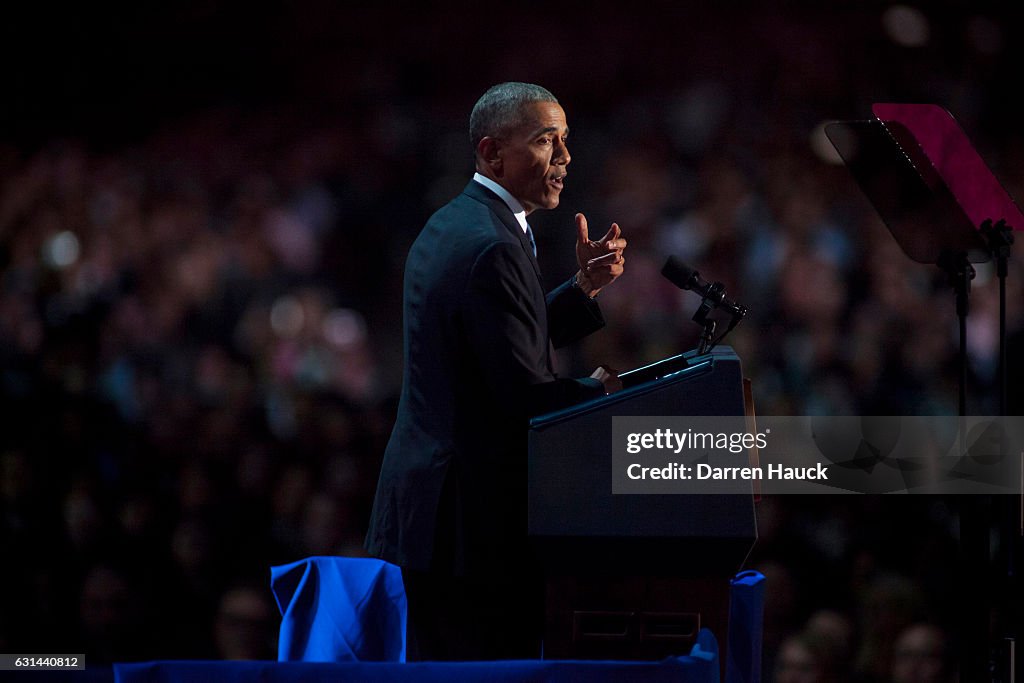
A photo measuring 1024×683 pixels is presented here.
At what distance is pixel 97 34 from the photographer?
434 cm

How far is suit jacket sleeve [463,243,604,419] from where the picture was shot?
1.73 meters

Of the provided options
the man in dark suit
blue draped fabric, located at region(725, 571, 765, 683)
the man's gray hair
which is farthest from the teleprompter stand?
the man in dark suit

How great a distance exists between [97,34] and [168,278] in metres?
1.00

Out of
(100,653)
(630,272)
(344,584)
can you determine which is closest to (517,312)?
(344,584)

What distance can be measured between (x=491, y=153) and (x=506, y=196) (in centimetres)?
8

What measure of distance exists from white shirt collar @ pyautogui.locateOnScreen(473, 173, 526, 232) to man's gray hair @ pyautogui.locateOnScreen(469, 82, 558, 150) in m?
0.07

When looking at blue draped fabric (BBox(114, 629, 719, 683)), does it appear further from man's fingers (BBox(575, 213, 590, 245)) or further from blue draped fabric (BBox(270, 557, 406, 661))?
man's fingers (BBox(575, 213, 590, 245))

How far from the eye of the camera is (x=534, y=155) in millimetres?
1979

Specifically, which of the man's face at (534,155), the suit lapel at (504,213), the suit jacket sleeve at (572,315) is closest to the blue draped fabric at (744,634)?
the suit jacket sleeve at (572,315)

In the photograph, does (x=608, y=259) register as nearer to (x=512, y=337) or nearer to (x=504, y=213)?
(x=504, y=213)

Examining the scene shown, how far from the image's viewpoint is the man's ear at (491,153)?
1.99 m

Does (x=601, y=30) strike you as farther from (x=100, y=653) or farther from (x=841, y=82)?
(x=100, y=653)

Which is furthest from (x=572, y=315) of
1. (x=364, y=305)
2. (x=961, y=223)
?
(x=364, y=305)

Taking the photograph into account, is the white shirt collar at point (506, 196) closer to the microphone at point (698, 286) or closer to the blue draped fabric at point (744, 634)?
the microphone at point (698, 286)
